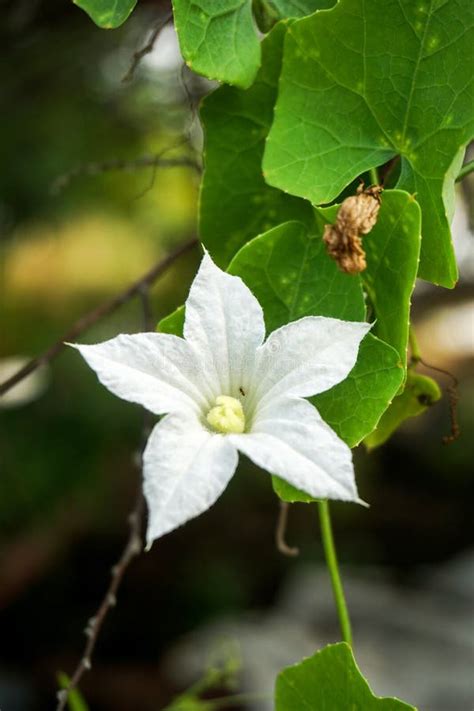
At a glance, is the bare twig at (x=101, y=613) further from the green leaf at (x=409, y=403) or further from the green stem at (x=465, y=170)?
the green stem at (x=465, y=170)

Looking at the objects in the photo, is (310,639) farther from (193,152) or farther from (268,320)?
(268,320)

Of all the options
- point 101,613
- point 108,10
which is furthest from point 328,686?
point 108,10

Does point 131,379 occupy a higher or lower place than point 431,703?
higher

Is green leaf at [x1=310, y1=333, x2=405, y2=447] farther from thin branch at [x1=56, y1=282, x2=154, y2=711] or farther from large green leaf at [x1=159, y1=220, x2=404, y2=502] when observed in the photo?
thin branch at [x1=56, y1=282, x2=154, y2=711]

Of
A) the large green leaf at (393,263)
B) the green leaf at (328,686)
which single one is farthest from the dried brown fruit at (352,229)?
the green leaf at (328,686)

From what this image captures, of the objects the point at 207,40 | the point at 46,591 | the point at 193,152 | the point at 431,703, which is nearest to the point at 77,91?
the point at 193,152
